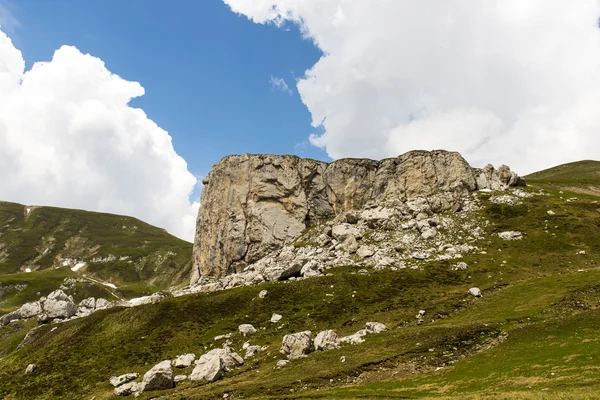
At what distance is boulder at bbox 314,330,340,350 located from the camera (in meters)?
57.3

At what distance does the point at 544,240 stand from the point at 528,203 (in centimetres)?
2856

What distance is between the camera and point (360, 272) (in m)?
96.3

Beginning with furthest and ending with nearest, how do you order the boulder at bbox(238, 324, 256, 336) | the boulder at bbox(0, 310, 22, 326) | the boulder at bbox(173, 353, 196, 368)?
the boulder at bbox(0, 310, 22, 326) < the boulder at bbox(238, 324, 256, 336) < the boulder at bbox(173, 353, 196, 368)

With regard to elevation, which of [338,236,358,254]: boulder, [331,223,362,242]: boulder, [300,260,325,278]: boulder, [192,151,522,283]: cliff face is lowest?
[300,260,325,278]: boulder

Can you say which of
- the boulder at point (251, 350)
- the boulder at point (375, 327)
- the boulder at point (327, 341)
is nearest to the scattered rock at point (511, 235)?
the boulder at point (375, 327)

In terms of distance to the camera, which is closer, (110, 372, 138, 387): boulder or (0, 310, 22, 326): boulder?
(110, 372, 138, 387): boulder

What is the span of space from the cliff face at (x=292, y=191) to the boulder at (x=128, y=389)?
84.8 m

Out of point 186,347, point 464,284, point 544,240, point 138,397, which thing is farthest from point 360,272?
point 138,397

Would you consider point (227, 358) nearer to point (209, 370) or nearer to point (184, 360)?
point (209, 370)

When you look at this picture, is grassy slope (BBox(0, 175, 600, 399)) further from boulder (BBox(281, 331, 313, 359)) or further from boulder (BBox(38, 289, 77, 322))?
boulder (BBox(38, 289, 77, 322))

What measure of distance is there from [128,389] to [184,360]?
34.9 feet

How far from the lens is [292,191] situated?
148 m

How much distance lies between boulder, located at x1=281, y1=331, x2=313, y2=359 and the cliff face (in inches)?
3128

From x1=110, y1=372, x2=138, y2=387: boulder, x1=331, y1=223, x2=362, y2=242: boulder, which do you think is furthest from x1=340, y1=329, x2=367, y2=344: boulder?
x1=331, y1=223, x2=362, y2=242: boulder
